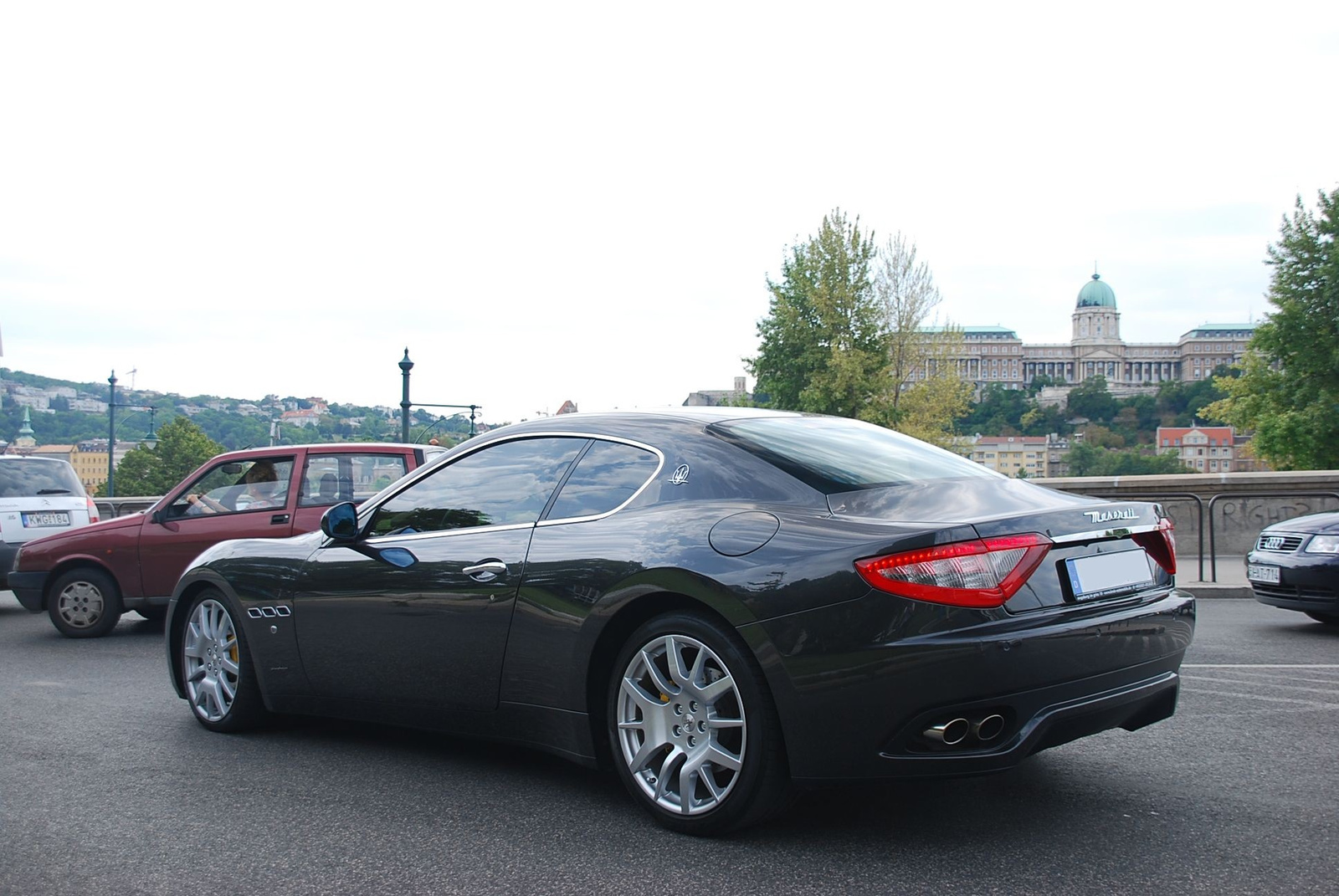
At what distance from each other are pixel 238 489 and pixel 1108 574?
749 cm

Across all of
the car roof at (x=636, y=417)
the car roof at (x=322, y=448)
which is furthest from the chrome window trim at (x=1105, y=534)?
the car roof at (x=322, y=448)

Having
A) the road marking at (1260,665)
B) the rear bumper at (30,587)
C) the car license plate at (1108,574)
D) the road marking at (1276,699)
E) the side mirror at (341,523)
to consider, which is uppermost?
the side mirror at (341,523)

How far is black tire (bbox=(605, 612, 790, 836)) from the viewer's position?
356 centimetres

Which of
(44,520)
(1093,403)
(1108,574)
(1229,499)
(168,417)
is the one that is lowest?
(44,520)

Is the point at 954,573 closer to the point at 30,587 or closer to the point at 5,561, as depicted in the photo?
the point at 30,587

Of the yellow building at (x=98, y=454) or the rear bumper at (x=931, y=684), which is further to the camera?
the yellow building at (x=98, y=454)

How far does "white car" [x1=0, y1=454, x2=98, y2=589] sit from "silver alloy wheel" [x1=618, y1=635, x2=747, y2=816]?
9842 millimetres

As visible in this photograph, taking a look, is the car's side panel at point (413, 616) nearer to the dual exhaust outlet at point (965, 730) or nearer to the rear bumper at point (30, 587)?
the dual exhaust outlet at point (965, 730)

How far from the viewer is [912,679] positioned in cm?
329

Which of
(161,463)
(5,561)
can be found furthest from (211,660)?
(161,463)

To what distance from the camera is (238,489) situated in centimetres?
941

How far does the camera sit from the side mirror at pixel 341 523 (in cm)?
489

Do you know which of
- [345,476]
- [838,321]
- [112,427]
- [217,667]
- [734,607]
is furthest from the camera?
[838,321]

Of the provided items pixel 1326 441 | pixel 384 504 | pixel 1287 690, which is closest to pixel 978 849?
pixel 384 504
